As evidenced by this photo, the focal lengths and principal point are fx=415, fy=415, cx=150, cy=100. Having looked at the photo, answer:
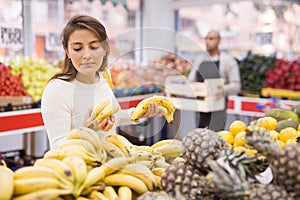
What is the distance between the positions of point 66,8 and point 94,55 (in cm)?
571

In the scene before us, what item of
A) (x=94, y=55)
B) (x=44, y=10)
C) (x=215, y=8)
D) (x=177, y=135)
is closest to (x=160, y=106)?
(x=177, y=135)

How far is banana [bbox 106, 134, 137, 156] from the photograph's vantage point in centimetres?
151

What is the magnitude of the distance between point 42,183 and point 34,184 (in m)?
0.03

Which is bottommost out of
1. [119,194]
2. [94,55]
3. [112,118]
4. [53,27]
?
[119,194]

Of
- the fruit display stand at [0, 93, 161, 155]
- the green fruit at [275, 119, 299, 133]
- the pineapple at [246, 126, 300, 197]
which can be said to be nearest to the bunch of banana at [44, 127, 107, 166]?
the pineapple at [246, 126, 300, 197]

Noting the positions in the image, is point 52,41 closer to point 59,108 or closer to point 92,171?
point 59,108

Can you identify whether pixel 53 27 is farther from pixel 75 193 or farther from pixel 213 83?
pixel 75 193

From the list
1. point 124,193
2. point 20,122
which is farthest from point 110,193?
point 20,122

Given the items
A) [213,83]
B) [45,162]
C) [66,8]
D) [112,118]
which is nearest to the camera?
[45,162]

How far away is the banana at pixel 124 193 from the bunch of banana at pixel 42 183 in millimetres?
197

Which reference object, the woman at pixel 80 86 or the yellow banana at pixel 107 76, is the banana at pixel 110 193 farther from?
the yellow banana at pixel 107 76

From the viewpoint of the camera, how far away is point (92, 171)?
1.40 m

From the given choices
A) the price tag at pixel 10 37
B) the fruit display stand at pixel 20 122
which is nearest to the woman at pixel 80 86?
the fruit display stand at pixel 20 122

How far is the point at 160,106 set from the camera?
5.56ft
